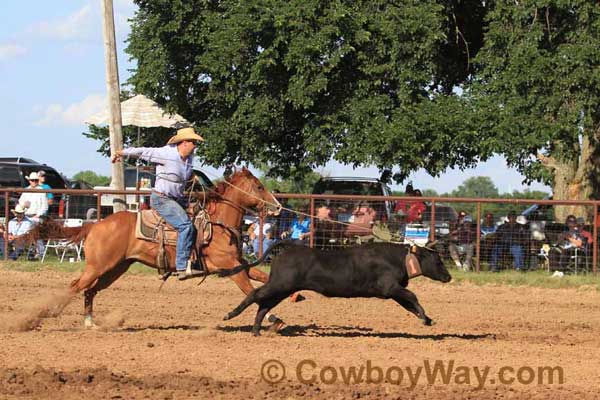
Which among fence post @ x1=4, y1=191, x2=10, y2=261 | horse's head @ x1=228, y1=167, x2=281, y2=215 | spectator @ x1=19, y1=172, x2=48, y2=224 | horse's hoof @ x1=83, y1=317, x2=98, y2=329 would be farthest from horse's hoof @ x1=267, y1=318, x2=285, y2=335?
spectator @ x1=19, y1=172, x2=48, y2=224

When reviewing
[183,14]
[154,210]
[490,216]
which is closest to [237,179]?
[154,210]

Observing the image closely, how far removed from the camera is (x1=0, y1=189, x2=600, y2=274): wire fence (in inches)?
790

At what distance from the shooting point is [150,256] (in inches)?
489

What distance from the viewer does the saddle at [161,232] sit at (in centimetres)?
1234

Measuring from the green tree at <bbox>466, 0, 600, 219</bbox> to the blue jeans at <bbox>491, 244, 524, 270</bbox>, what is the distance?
6.21ft

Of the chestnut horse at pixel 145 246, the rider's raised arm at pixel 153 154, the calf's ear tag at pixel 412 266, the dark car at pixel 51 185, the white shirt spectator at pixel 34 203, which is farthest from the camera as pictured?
the dark car at pixel 51 185

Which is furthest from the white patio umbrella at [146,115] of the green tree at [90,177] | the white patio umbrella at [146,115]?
the green tree at [90,177]

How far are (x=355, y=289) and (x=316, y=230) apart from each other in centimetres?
855

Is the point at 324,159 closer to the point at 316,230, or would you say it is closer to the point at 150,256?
the point at 316,230

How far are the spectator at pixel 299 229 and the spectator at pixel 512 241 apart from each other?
11.9 ft

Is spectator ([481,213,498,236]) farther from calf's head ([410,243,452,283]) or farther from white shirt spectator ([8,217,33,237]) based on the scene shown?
white shirt spectator ([8,217,33,237])

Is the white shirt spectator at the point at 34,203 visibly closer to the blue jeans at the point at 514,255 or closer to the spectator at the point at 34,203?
the spectator at the point at 34,203

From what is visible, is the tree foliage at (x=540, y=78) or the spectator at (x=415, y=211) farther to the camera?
the tree foliage at (x=540, y=78)

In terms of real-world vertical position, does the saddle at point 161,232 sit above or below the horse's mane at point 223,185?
below
